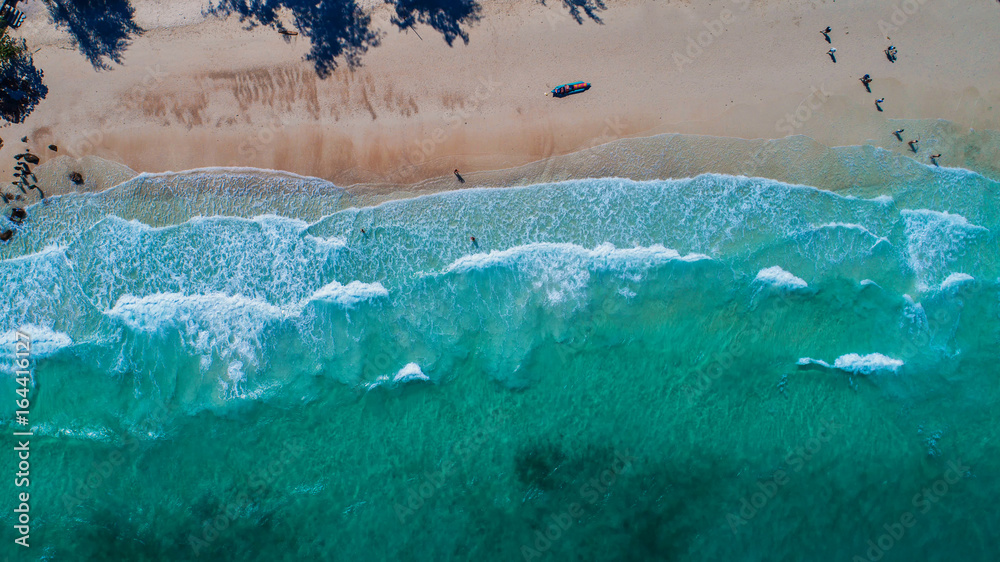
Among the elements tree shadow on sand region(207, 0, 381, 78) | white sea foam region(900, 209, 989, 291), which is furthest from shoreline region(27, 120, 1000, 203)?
tree shadow on sand region(207, 0, 381, 78)

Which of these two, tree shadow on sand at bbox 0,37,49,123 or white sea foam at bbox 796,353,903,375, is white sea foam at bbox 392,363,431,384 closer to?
white sea foam at bbox 796,353,903,375

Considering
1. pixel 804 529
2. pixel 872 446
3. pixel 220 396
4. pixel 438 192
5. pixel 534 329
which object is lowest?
pixel 804 529

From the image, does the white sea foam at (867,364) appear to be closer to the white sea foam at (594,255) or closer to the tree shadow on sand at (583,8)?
the white sea foam at (594,255)

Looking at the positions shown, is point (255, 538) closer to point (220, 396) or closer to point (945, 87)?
point (220, 396)

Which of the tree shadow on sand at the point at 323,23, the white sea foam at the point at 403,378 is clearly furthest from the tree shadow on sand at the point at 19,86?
the white sea foam at the point at 403,378

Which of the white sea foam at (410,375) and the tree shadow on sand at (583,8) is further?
the tree shadow on sand at (583,8)

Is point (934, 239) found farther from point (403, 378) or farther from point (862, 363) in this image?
point (403, 378)

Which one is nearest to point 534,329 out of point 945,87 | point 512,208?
point 512,208
